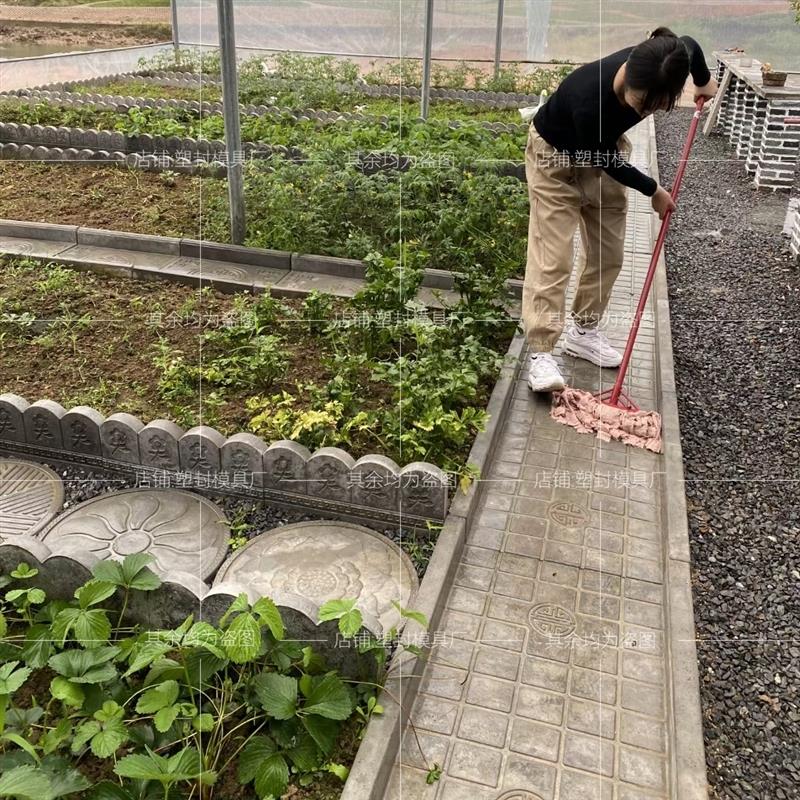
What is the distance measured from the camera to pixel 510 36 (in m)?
12.8

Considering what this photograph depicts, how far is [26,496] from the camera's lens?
3.54 m

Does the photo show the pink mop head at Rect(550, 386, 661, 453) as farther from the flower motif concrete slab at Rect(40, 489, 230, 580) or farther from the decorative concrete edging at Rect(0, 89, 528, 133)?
the decorative concrete edging at Rect(0, 89, 528, 133)

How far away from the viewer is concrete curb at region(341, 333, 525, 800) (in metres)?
2.21

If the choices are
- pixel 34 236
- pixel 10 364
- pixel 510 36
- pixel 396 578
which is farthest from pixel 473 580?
pixel 510 36

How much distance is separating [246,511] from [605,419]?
195cm

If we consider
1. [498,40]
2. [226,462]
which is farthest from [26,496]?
[498,40]

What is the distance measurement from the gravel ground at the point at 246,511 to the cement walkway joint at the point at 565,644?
7.7 inches

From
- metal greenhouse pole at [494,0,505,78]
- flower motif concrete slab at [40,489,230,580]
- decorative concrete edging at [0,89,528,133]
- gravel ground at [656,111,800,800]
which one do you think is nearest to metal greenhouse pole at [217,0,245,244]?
flower motif concrete slab at [40,489,230,580]

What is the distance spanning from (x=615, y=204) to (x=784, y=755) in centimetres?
286

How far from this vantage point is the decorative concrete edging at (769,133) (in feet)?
26.2

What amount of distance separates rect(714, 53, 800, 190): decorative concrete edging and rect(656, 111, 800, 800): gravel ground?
1294mm

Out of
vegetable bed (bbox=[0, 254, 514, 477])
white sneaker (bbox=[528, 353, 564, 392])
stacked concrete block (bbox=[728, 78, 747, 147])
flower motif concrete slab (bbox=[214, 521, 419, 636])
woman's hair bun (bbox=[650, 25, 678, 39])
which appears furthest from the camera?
stacked concrete block (bbox=[728, 78, 747, 147])

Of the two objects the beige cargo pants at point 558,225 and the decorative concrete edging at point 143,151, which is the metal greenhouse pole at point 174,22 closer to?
the decorative concrete edging at point 143,151

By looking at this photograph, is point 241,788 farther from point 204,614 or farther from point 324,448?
point 324,448
